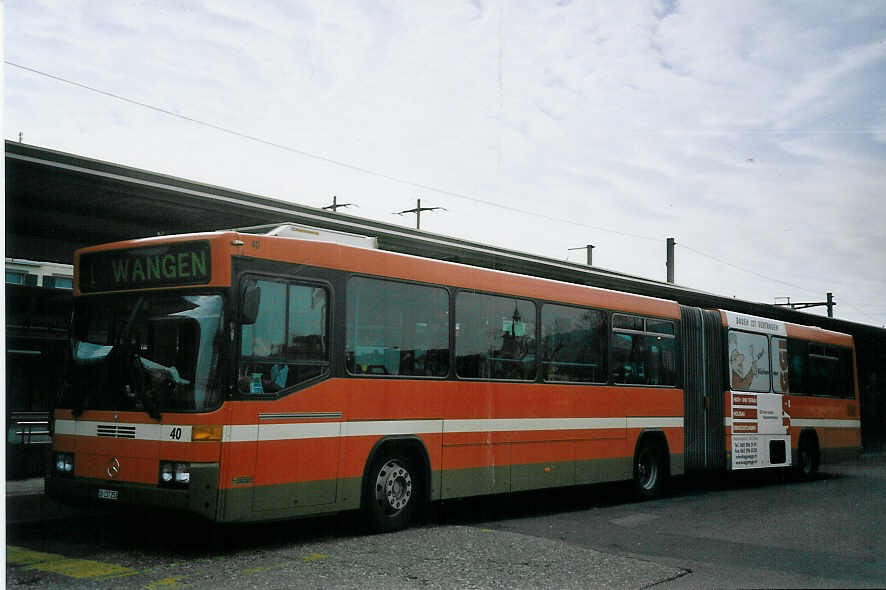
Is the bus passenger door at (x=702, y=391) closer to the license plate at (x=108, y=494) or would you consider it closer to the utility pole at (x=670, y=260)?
the license plate at (x=108, y=494)

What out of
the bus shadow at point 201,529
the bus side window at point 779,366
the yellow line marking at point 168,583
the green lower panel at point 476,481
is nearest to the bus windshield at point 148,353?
the bus shadow at point 201,529

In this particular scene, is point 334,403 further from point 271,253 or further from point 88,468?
point 88,468

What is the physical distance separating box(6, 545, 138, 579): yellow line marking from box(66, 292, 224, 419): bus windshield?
52.6 inches

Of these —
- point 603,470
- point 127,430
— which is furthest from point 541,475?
point 127,430

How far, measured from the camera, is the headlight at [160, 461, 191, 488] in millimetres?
7980

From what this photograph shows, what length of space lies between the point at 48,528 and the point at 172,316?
3.07 meters

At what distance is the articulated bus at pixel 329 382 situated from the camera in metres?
8.23

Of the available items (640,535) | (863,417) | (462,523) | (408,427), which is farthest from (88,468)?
(863,417)

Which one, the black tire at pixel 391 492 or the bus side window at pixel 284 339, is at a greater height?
the bus side window at pixel 284 339

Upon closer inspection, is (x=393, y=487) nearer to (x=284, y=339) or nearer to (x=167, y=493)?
(x=284, y=339)

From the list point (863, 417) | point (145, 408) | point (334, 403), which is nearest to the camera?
point (145, 408)

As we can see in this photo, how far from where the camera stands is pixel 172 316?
8.45 m

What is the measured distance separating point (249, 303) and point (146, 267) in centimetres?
116

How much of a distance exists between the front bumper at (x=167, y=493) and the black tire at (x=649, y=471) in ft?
25.5
